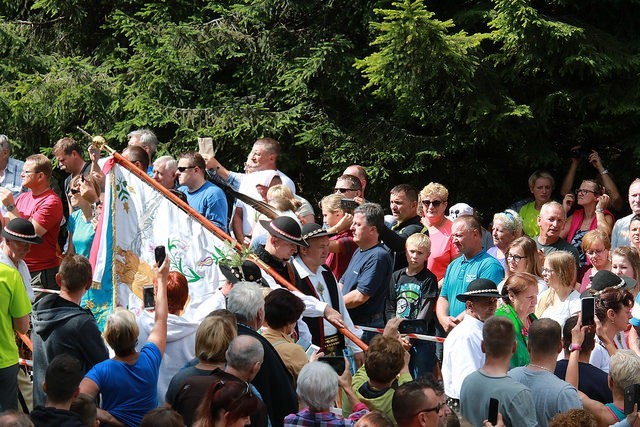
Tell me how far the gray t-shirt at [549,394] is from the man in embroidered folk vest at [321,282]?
2151 millimetres

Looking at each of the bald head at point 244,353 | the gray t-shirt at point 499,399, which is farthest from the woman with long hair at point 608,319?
the bald head at point 244,353

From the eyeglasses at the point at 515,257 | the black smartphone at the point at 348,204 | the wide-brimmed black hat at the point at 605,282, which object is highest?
the black smartphone at the point at 348,204

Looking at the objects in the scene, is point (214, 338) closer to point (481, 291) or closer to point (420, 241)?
point (481, 291)

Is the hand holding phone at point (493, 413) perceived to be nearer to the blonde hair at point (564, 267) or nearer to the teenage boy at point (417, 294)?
the blonde hair at point (564, 267)

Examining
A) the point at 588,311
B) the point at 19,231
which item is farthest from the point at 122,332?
the point at 588,311

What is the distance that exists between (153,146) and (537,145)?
14.1ft

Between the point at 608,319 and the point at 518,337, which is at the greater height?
the point at 608,319

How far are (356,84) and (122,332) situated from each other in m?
6.46

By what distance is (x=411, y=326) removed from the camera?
9.41 metres

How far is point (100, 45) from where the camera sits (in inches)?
569

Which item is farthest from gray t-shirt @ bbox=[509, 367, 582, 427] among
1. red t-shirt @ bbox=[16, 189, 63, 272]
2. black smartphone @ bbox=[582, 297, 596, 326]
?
red t-shirt @ bbox=[16, 189, 63, 272]

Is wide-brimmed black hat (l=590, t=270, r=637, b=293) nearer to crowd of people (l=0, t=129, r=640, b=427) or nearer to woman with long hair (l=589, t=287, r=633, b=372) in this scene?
crowd of people (l=0, t=129, r=640, b=427)

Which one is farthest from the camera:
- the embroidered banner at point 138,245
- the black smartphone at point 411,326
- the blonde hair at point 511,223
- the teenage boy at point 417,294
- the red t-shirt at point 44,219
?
the red t-shirt at point 44,219

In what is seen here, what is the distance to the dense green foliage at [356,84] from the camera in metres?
11.5
